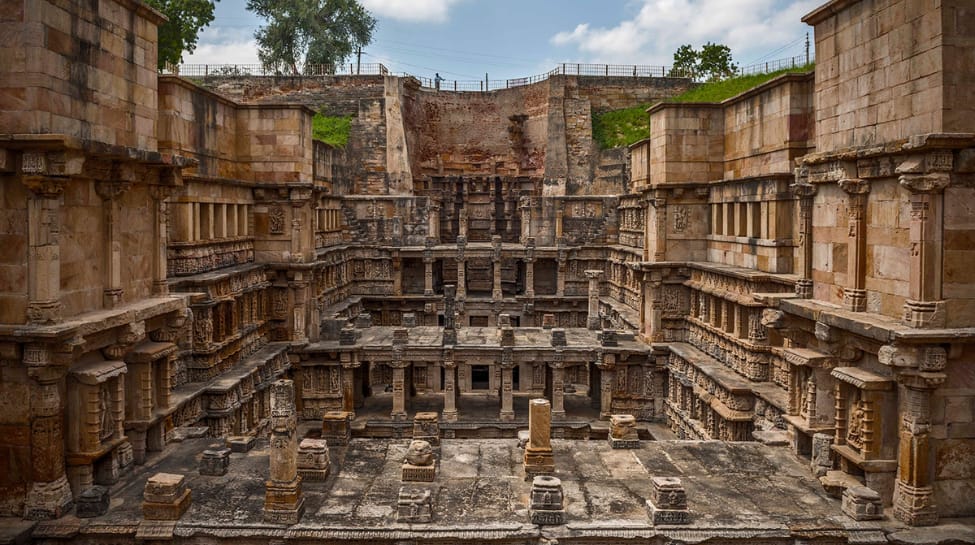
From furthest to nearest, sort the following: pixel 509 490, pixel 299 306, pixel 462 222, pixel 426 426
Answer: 1. pixel 462 222
2. pixel 299 306
3. pixel 426 426
4. pixel 509 490

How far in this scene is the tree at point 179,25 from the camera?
39.0m

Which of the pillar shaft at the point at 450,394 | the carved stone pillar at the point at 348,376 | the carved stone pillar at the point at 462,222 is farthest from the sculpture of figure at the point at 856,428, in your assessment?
the carved stone pillar at the point at 462,222

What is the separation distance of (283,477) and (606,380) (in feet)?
52.2

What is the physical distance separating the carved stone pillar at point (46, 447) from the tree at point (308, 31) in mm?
45544

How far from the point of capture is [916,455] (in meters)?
12.1

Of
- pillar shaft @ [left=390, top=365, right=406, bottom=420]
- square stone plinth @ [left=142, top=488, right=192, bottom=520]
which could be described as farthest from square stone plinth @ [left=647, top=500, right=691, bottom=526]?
pillar shaft @ [left=390, top=365, right=406, bottom=420]

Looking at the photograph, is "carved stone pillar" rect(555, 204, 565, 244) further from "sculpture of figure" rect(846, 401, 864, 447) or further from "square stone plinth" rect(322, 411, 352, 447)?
"sculpture of figure" rect(846, 401, 864, 447)

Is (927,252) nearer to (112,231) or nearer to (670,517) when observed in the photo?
(670,517)

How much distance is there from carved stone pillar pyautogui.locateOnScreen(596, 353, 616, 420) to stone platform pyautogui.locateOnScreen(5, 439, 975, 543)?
9.47m

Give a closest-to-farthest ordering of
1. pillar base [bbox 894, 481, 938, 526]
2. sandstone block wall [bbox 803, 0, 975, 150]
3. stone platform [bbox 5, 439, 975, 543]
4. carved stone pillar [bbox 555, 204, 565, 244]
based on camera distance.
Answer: sandstone block wall [bbox 803, 0, 975, 150] < pillar base [bbox 894, 481, 938, 526] < stone platform [bbox 5, 439, 975, 543] < carved stone pillar [bbox 555, 204, 565, 244]

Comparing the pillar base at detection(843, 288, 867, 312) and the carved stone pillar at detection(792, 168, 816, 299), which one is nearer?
the pillar base at detection(843, 288, 867, 312)

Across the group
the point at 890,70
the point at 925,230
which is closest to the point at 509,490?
the point at 925,230

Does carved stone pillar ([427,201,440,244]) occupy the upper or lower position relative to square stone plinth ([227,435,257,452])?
upper

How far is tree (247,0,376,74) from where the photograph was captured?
55.4 meters
